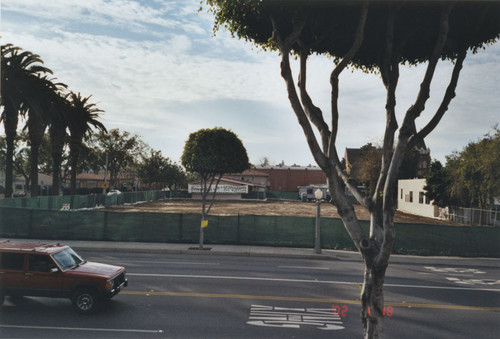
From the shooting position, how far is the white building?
173ft

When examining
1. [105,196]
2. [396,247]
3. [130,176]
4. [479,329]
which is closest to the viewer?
[479,329]

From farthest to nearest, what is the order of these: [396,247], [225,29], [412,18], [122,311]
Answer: [396,247]
[122,311]
[225,29]
[412,18]

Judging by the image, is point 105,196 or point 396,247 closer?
point 396,247

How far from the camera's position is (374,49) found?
377 inches

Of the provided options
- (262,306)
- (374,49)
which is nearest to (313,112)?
(374,49)

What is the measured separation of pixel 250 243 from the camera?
86.1 feet

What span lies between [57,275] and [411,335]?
10.0 meters

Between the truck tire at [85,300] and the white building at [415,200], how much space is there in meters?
48.3

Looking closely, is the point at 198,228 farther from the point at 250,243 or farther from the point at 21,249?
the point at 21,249

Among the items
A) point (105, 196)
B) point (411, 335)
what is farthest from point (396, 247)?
point (105, 196)

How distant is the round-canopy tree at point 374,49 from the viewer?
706 centimetres

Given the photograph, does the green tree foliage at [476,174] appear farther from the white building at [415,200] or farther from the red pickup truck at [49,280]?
the red pickup truck at [49,280]

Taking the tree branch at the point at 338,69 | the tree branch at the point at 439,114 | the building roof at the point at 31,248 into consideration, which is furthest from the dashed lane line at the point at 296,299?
Answer: the tree branch at the point at 439,114

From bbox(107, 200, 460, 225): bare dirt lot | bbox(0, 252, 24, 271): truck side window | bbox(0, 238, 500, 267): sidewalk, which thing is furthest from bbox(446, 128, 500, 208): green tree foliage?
bbox(0, 252, 24, 271): truck side window
